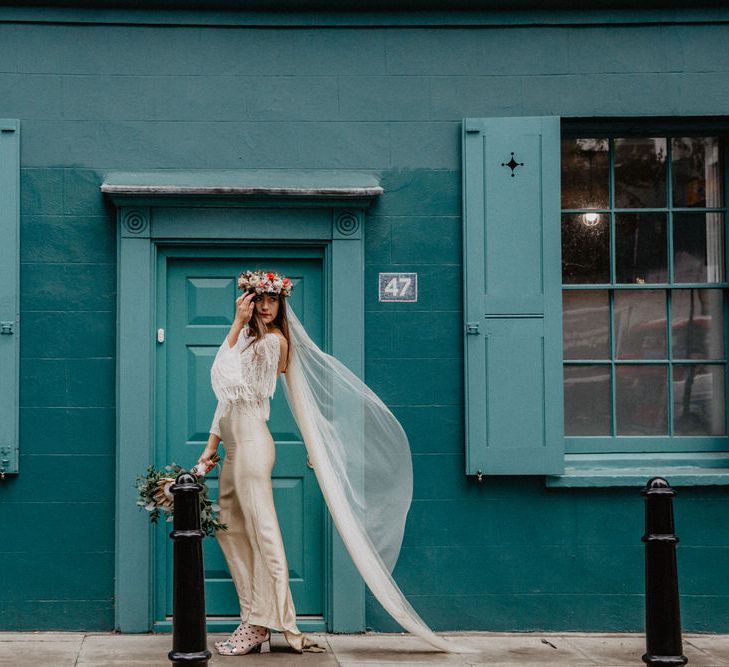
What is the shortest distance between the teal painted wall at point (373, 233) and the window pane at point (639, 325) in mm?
963

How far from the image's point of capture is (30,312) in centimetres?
646

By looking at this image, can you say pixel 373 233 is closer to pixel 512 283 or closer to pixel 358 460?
pixel 512 283

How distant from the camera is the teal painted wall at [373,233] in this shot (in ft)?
21.2

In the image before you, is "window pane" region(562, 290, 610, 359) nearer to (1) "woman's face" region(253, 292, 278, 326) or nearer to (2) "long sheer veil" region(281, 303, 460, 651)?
(2) "long sheer veil" region(281, 303, 460, 651)

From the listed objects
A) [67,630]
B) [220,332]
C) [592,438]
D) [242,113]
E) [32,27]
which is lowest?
[67,630]

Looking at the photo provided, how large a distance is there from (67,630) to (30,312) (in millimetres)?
1972

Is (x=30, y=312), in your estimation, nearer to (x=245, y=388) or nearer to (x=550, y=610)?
(x=245, y=388)

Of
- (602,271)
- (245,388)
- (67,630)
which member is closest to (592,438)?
(602,271)

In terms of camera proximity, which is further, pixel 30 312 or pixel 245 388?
pixel 30 312

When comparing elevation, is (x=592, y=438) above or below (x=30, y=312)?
below

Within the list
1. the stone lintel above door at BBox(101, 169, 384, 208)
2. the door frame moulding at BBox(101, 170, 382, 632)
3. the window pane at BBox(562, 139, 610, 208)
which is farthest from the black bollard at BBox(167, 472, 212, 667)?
the window pane at BBox(562, 139, 610, 208)

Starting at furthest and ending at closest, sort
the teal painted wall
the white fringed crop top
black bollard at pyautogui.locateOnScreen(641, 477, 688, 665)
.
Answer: the teal painted wall, the white fringed crop top, black bollard at pyautogui.locateOnScreen(641, 477, 688, 665)

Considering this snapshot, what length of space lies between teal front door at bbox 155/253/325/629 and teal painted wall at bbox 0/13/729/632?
379 mm

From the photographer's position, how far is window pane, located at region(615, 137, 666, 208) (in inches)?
273
